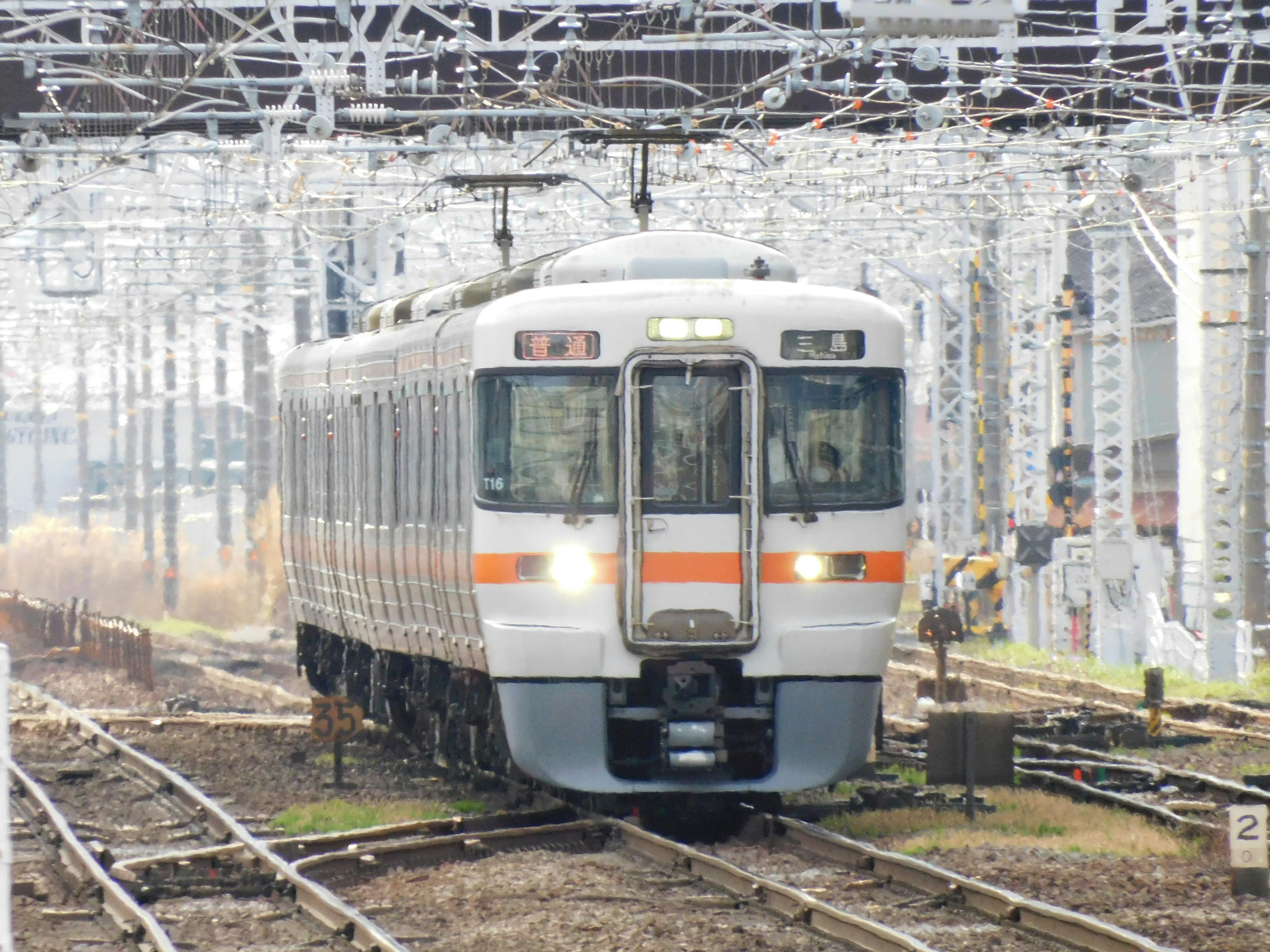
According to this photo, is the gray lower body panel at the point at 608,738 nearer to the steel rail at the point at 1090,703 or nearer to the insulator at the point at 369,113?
the steel rail at the point at 1090,703

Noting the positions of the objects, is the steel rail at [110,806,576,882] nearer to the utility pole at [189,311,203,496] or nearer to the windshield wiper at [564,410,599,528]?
the windshield wiper at [564,410,599,528]

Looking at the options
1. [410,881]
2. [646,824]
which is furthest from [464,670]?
[410,881]

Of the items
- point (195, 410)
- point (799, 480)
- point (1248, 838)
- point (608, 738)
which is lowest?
point (1248, 838)

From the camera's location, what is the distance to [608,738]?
39.5 ft

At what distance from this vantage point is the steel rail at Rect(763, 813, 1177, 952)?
8477 mm

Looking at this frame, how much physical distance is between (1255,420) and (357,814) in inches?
543

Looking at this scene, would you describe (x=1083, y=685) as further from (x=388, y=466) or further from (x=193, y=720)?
(x=388, y=466)

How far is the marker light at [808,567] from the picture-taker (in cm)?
1199

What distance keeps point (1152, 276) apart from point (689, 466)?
115 ft

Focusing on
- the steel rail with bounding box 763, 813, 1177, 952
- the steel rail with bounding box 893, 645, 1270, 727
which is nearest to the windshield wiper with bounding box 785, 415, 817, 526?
the steel rail with bounding box 763, 813, 1177, 952

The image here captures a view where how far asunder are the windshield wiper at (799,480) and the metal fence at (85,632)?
51.7ft

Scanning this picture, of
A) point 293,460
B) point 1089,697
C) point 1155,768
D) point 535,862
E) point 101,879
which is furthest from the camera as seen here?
point 1089,697

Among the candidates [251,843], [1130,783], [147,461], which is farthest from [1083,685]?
[147,461]

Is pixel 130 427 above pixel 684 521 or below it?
above
